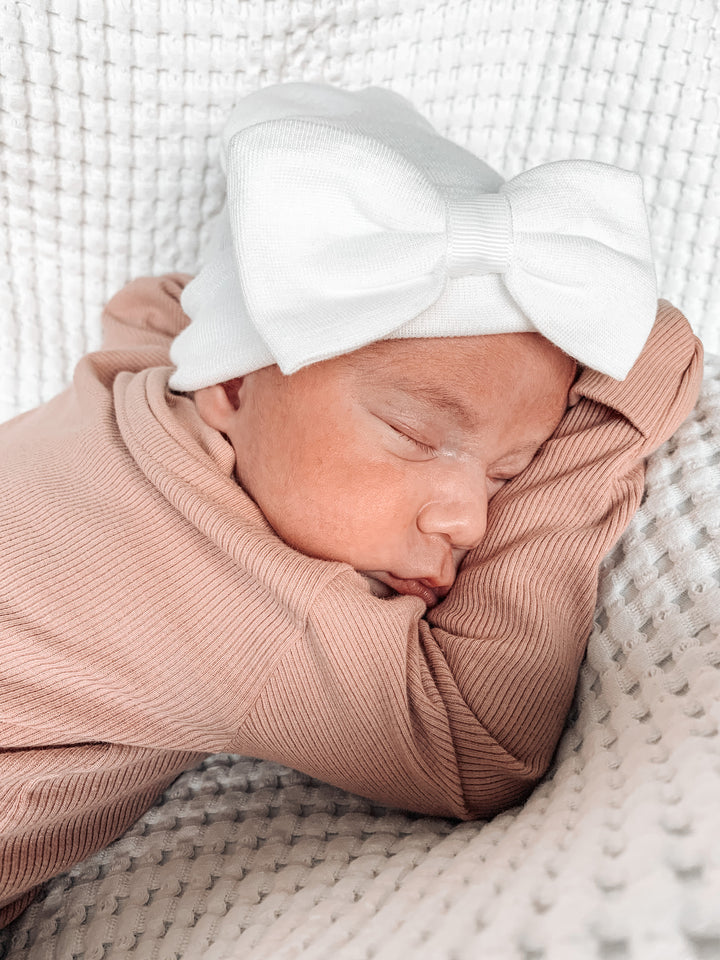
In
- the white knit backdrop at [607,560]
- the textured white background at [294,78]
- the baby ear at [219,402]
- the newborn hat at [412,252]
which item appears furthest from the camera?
the textured white background at [294,78]

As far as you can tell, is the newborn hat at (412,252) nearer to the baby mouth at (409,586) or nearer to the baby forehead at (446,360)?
the baby forehead at (446,360)

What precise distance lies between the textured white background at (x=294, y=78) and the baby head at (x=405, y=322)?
39 cm

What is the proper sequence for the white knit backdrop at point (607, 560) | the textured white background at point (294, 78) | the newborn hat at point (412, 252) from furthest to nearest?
the textured white background at point (294, 78)
the newborn hat at point (412, 252)
the white knit backdrop at point (607, 560)

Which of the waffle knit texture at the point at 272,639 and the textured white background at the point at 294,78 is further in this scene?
the textured white background at the point at 294,78

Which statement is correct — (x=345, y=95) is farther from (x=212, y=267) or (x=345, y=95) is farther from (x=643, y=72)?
(x=643, y=72)

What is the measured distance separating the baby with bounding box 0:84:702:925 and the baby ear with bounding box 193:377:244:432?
6 centimetres

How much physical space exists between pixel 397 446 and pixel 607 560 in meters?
0.24

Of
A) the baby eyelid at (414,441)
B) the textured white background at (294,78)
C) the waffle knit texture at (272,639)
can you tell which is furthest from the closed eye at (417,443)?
the textured white background at (294,78)

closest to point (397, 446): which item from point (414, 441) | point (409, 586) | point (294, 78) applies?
point (414, 441)

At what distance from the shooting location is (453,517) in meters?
0.85

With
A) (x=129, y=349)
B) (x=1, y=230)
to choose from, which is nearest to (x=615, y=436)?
(x=129, y=349)

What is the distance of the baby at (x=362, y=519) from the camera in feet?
2.72

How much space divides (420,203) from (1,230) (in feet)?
2.38

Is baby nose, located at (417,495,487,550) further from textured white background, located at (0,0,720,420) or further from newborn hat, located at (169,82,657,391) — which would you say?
textured white background, located at (0,0,720,420)
